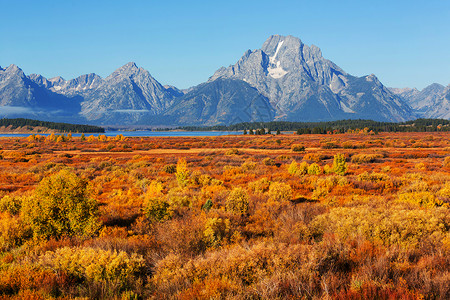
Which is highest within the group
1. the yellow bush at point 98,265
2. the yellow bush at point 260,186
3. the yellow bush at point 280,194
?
the yellow bush at point 98,265

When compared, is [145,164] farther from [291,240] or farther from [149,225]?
[291,240]

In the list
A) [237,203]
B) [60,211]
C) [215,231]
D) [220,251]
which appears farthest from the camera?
[237,203]

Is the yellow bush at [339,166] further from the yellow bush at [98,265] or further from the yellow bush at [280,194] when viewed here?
the yellow bush at [98,265]

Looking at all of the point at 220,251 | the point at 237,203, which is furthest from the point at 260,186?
the point at 220,251

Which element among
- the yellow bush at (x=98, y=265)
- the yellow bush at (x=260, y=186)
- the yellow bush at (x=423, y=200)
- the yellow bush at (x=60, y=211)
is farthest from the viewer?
the yellow bush at (x=260, y=186)

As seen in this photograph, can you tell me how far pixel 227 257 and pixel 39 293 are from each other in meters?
3.01

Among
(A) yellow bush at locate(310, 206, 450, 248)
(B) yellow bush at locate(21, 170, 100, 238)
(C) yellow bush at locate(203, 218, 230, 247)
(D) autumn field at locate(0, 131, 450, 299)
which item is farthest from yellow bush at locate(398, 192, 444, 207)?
(B) yellow bush at locate(21, 170, 100, 238)

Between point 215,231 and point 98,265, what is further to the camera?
point 215,231

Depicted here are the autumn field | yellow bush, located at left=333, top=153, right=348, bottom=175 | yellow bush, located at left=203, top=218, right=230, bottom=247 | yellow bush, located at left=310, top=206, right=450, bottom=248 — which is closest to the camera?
the autumn field

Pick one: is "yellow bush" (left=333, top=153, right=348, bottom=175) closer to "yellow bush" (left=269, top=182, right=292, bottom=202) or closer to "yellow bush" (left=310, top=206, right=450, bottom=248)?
"yellow bush" (left=269, top=182, right=292, bottom=202)

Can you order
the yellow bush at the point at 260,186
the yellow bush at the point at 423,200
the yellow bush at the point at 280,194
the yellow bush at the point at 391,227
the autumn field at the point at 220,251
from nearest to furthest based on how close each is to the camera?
the autumn field at the point at 220,251 → the yellow bush at the point at 391,227 → the yellow bush at the point at 423,200 → the yellow bush at the point at 280,194 → the yellow bush at the point at 260,186

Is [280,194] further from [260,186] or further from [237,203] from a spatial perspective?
[237,203]

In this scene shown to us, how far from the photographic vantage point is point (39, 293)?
4.24m

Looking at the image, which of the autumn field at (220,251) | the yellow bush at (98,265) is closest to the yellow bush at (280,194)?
the autumn field at (220,251)
